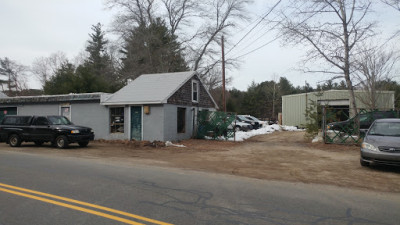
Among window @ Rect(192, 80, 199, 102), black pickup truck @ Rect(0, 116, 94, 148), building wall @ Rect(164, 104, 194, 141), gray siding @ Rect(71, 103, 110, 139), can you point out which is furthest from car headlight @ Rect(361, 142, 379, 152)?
gray siding @ Rect(71, 103, 110, 139)

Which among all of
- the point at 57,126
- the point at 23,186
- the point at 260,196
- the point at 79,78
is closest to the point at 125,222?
the point at 260,196

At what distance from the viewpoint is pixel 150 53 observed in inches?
1351

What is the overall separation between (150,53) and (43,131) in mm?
20786

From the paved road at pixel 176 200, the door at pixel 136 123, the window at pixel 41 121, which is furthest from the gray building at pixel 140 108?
the paved road at pixel 176 200

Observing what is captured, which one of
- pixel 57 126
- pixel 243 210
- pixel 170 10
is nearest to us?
pixel 243 210

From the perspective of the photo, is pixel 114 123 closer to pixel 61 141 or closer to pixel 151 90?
pixel 151 90

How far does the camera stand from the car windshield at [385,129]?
972 centimetres

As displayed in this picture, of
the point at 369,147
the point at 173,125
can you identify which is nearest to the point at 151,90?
the point at 173,125

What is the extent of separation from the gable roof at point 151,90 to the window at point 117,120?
685 mm

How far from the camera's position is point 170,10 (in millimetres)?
36688

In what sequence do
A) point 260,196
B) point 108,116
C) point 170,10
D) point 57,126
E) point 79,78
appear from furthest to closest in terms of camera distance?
1. point 170,10
2. point 79,78
3. point 108,116
4. point 57,126
5. point 260,196

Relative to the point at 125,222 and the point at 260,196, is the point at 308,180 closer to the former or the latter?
the point at 260,196

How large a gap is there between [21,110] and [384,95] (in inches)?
1191

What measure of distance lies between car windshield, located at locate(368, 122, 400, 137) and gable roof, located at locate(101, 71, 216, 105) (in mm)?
10678
